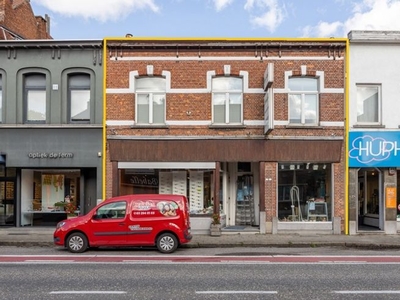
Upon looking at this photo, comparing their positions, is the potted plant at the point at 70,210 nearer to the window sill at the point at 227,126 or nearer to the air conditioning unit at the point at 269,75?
the window sill at the point at 227,126

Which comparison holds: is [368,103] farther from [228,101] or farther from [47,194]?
[47,194]

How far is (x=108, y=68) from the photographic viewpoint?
61.1ft

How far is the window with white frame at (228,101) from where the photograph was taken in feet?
60.7

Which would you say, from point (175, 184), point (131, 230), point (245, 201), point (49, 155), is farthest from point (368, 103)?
point (49, 155)

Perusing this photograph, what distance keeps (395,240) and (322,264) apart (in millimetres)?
6258

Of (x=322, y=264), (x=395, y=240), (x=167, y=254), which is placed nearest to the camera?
(x=322, y=264)

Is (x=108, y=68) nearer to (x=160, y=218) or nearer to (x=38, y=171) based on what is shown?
(x=38, y=171)

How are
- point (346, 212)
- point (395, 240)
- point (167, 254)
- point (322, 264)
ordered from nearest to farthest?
point (322, 264) → point (167, 254) → point (395, 240) → point (346, 212)

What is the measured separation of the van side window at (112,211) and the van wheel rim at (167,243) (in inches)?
54.1

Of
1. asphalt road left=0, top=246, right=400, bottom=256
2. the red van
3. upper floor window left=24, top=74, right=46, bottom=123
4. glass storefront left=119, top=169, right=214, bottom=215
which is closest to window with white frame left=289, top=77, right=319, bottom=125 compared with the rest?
glass storefront left=119, top=169, right=214, bottom=215

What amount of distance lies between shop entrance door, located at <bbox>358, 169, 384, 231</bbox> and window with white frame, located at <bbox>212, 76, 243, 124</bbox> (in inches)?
220

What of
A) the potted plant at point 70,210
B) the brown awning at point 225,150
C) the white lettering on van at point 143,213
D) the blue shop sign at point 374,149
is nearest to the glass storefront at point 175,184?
the brown awning at point 225,150

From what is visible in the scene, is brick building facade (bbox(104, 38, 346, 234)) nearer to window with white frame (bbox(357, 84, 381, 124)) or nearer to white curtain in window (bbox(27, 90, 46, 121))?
window with white frame (bbox(357, 84, 381, 124))

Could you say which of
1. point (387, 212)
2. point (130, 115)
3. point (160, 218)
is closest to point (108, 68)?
point (130, 115)
